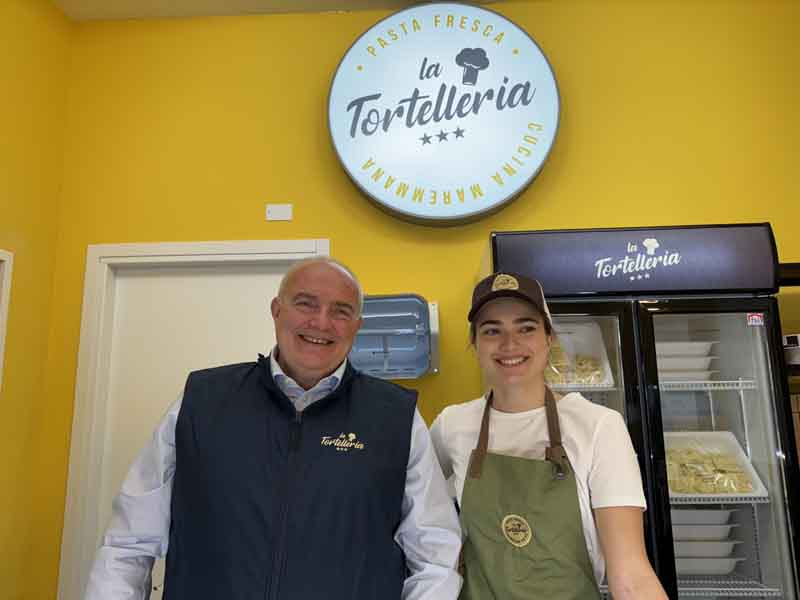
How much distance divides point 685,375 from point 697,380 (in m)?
0.05

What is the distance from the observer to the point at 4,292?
275 centimetres

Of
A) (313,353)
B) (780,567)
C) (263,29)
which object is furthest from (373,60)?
(780,567)

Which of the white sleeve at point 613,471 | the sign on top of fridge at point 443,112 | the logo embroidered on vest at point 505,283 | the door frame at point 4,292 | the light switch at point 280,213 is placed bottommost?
the white sleeve at point 613,471

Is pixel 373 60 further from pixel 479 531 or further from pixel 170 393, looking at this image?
pixel 479 531

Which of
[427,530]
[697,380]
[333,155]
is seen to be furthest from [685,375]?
[333,155]

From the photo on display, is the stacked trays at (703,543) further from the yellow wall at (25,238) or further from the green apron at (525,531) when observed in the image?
the yellow wall at (25,238)

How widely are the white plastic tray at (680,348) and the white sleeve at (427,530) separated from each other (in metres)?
1.42

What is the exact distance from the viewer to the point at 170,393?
311 cm

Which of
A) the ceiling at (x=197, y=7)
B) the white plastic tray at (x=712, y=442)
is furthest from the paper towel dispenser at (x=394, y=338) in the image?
the ceiling at (x=197, y=7)

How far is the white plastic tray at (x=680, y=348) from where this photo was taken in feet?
8.33

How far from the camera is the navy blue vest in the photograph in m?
1.32

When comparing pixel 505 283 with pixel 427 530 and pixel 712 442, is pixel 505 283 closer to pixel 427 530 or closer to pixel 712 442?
pixel 427 530

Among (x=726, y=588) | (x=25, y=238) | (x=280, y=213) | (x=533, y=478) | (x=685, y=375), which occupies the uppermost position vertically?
(x=280, y=213)

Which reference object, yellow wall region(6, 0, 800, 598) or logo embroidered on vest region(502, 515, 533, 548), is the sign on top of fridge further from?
logo embroidered on vest region(502, 515, 533, 548)
